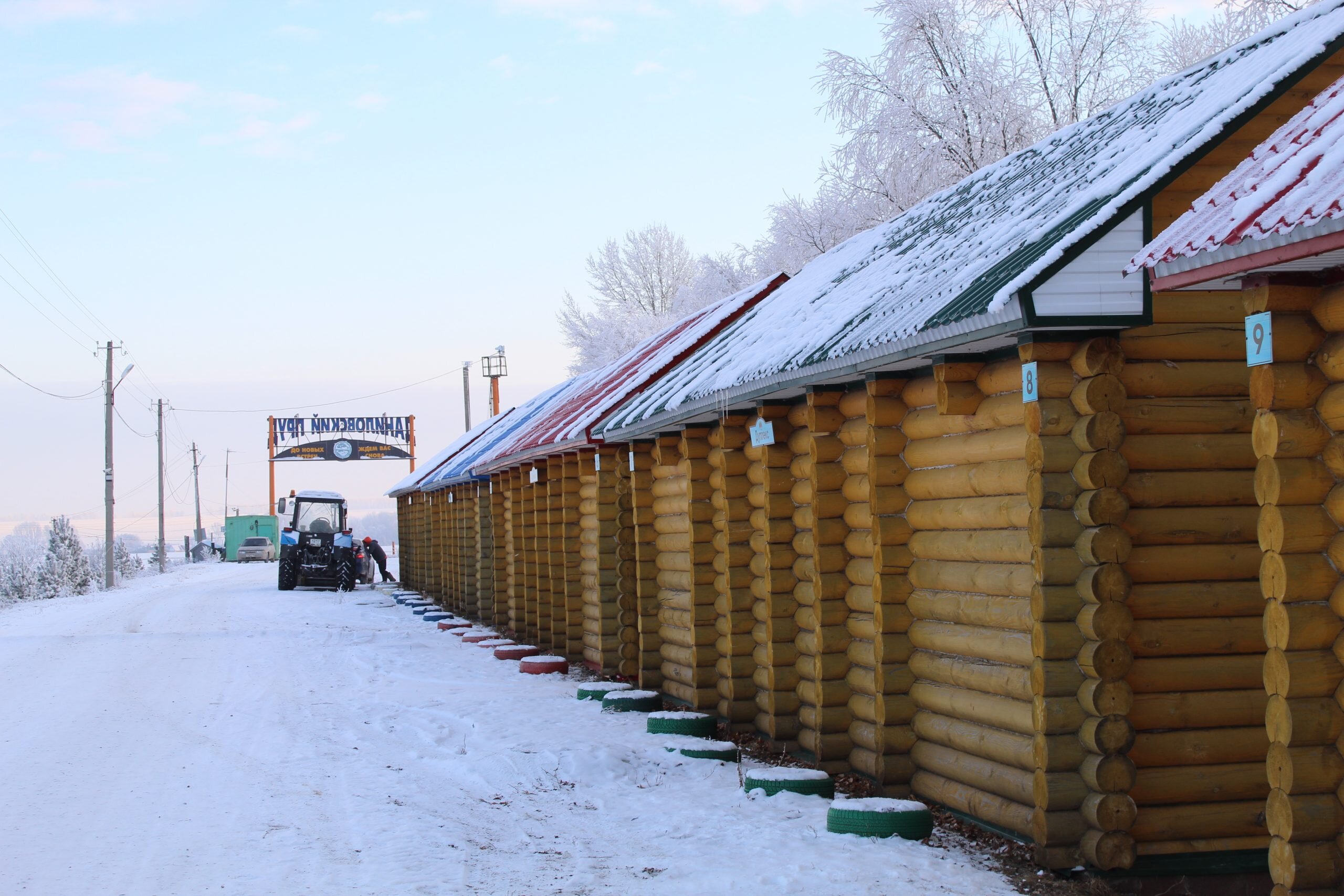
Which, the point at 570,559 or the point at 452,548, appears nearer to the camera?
the point at 570,559

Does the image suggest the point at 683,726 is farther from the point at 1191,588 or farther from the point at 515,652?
the point at 515,652

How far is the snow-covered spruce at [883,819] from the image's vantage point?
6348mm

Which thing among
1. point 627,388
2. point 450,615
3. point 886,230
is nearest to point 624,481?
point 627,388

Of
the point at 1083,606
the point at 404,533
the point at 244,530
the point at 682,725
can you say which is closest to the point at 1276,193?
the point at 1083,606

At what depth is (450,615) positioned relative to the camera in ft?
76.3

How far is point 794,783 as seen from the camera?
7.49m

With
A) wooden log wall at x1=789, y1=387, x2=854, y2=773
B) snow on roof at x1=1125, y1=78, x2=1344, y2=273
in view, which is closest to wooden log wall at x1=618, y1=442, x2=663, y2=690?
wooden log wall at x1=789, y1=387, x2=854, y2=773

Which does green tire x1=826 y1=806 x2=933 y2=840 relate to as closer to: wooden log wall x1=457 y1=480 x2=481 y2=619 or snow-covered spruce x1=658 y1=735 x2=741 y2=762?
snow-covered spruce x1=658 y1=735 x2=741 y2=762

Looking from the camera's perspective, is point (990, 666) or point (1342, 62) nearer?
point (1342, 62)

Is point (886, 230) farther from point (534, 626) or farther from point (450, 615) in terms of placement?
point (450, 615)

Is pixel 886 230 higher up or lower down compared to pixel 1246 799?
higher up

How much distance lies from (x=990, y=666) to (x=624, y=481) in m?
7.08

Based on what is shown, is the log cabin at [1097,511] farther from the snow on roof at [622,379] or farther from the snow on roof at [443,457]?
the snow on roof at [443,457]

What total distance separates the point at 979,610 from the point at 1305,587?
7.22 ft
